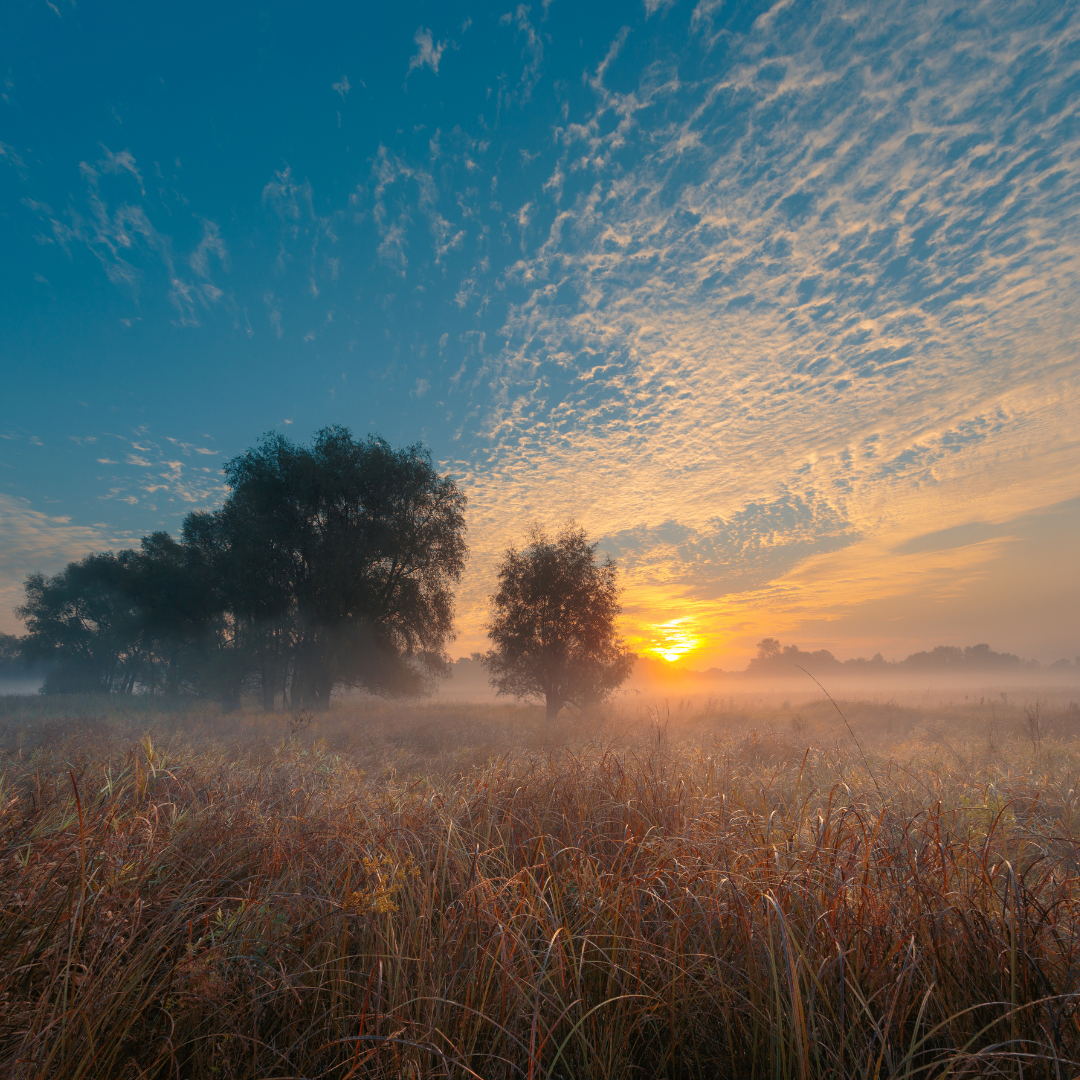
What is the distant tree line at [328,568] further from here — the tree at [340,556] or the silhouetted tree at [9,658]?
the silhouetted tree at [9,658]

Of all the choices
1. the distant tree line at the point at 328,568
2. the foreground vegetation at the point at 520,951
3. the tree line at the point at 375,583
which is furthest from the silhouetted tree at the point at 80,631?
the foreground vegetation at the point at 520,951

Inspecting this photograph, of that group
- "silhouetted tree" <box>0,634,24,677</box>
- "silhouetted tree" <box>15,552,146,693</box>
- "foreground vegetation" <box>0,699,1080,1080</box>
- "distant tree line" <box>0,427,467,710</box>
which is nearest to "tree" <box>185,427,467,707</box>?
"distant tree line" <box>0,427,467,710</box>

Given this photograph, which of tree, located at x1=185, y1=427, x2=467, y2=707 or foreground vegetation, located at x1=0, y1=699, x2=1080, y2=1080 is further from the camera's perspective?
tree, located at x1=185, y1=427, x2=467, y2=707

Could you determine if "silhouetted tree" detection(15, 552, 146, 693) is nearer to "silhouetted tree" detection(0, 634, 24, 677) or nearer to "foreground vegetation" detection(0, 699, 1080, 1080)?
"silhouetted tree" detection(0, 634, 24, 677)

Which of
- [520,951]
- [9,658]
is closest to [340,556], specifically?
[520,951]

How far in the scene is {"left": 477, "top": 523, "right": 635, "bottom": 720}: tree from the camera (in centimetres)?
2244

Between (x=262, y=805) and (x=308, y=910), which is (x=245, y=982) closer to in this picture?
(x=308, y=910)

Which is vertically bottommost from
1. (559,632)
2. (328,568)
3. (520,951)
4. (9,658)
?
(520,951)

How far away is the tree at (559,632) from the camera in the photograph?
2244cm

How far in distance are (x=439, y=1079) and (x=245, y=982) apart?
1.14 meters

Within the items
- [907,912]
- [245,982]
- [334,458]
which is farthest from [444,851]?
[334,458]

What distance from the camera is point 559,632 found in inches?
884

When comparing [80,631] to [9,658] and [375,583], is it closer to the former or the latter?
[375,583]

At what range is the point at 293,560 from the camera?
23.4 metres
